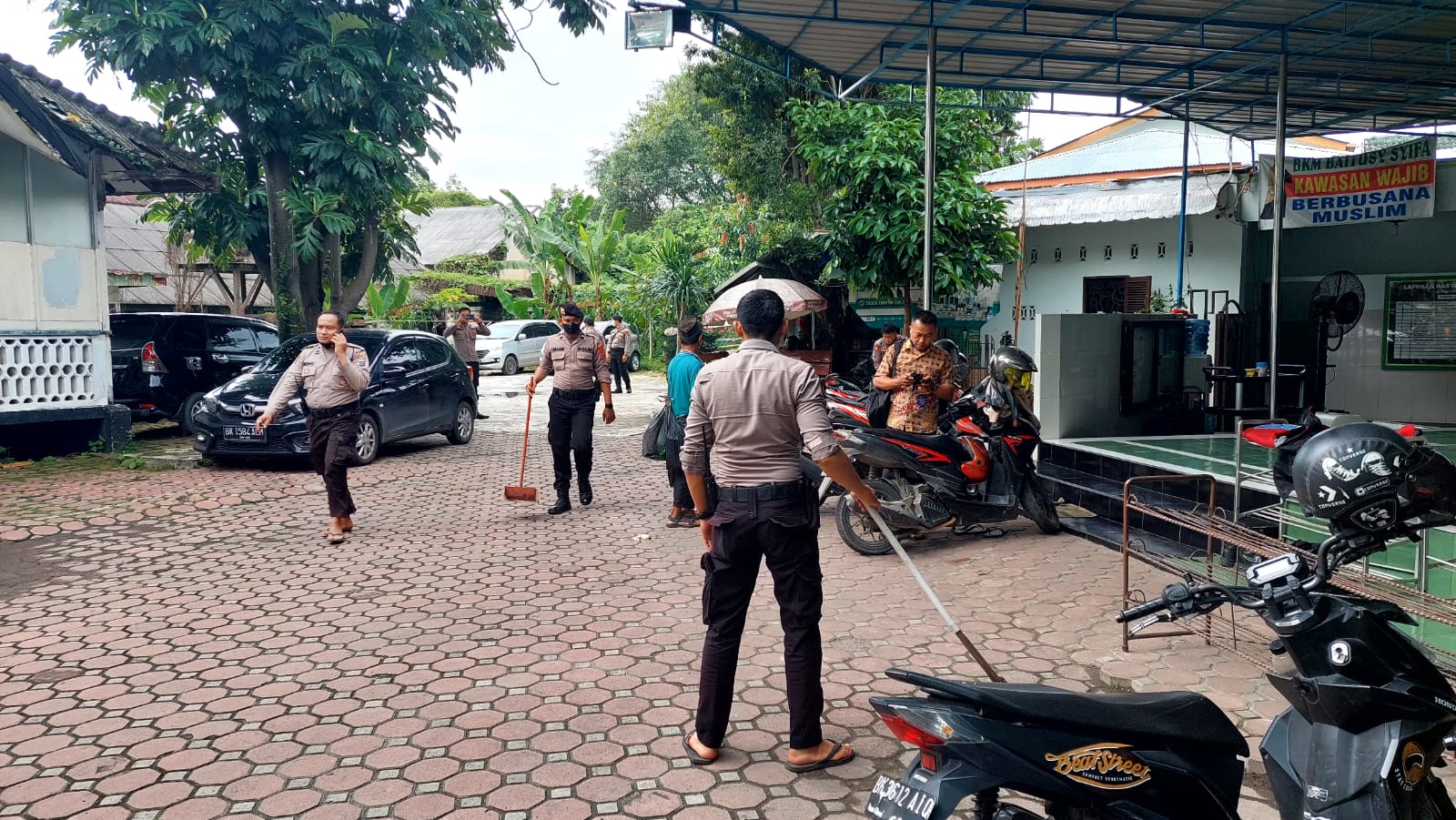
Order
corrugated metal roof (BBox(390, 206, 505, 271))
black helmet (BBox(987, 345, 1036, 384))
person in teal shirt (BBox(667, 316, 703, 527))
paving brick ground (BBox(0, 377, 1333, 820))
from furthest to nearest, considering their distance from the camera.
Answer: corrugated metal roof (BBox(390, 206, 505, 271)) → person in teal shirt (BBox(667, 316, 703, 527)) → black helmet (BBox(987, 345, 1036, 384)) → paving brick ground (BBox(0, 377, 1333, 820))

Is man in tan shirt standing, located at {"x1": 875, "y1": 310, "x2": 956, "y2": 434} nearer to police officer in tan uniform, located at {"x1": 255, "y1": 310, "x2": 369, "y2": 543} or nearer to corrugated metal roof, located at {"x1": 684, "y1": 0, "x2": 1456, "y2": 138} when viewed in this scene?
corrugated metal roof, located at {"x1": 684, "y1": 0, "x2": 1456, "y2": 138}

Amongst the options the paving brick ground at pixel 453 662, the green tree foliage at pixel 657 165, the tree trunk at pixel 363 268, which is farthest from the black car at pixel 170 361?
the green tree foliage at pixel 657 165

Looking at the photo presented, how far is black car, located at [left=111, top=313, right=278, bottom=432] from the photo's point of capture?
42.0 ft

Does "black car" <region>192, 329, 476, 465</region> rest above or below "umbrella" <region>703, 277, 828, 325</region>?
below

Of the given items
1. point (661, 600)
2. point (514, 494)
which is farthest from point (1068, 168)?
point (661, 600)

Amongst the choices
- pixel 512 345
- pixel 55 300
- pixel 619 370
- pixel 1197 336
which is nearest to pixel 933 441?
pixel 1197 336

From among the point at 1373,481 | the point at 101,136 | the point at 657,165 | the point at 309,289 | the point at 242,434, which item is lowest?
the point at 242,434

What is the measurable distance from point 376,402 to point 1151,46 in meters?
8.55

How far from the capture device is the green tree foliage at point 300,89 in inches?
504

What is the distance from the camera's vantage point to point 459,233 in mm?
38500

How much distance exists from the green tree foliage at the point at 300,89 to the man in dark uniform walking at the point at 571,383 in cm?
685

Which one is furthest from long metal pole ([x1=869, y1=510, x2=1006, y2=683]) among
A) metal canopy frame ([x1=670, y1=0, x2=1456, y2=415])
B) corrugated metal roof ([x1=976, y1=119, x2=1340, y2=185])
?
corrugated metal roof ([x1=976, y1=119, x2=1340, y2=185])

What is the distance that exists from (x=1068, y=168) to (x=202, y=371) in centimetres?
1175

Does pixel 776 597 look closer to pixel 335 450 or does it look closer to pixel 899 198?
pixel 335 450
